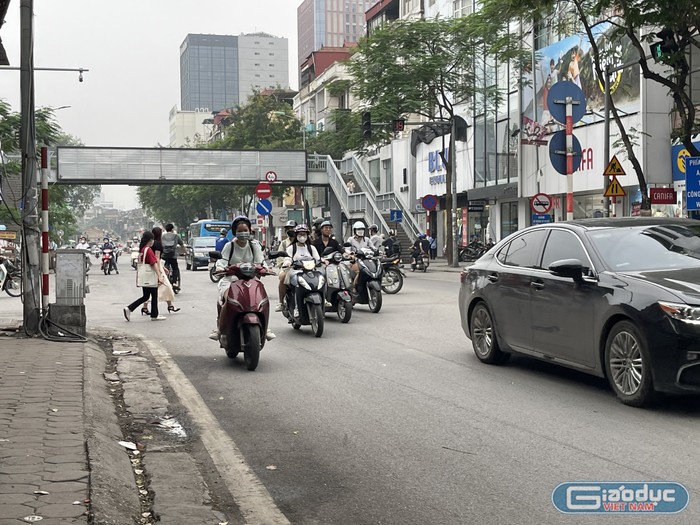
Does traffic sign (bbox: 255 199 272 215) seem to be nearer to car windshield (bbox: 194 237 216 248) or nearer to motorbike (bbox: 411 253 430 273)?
motorbike (bbox: 411 253 430 273)

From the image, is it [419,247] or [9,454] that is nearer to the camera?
[9,454]

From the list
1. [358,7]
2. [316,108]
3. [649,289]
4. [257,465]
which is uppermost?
[358,7]

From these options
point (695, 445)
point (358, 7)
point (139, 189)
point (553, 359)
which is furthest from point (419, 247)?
point (358, 7)

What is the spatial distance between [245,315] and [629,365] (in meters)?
4.42

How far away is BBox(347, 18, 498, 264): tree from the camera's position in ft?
117

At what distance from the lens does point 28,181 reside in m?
12.1

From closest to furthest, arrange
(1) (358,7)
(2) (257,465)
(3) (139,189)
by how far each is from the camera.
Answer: (2) (257,465), (3) (139,189), (1) (358,7)

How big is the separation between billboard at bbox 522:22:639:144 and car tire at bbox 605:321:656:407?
835 inches

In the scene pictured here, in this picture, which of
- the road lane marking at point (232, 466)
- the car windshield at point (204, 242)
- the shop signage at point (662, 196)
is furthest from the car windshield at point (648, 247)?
the car windshield at point (204, 242)

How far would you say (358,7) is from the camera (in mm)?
193375

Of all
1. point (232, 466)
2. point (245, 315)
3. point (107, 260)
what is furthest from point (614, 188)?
point (107, 260)

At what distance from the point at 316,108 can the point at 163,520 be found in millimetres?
81717

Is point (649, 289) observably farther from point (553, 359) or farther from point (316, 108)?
point (316, 108)

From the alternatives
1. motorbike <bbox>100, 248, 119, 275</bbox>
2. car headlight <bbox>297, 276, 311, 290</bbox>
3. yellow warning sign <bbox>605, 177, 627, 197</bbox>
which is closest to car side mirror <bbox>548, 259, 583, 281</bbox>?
car headlight <bbox>297, 276, 311, 290</bbox>
